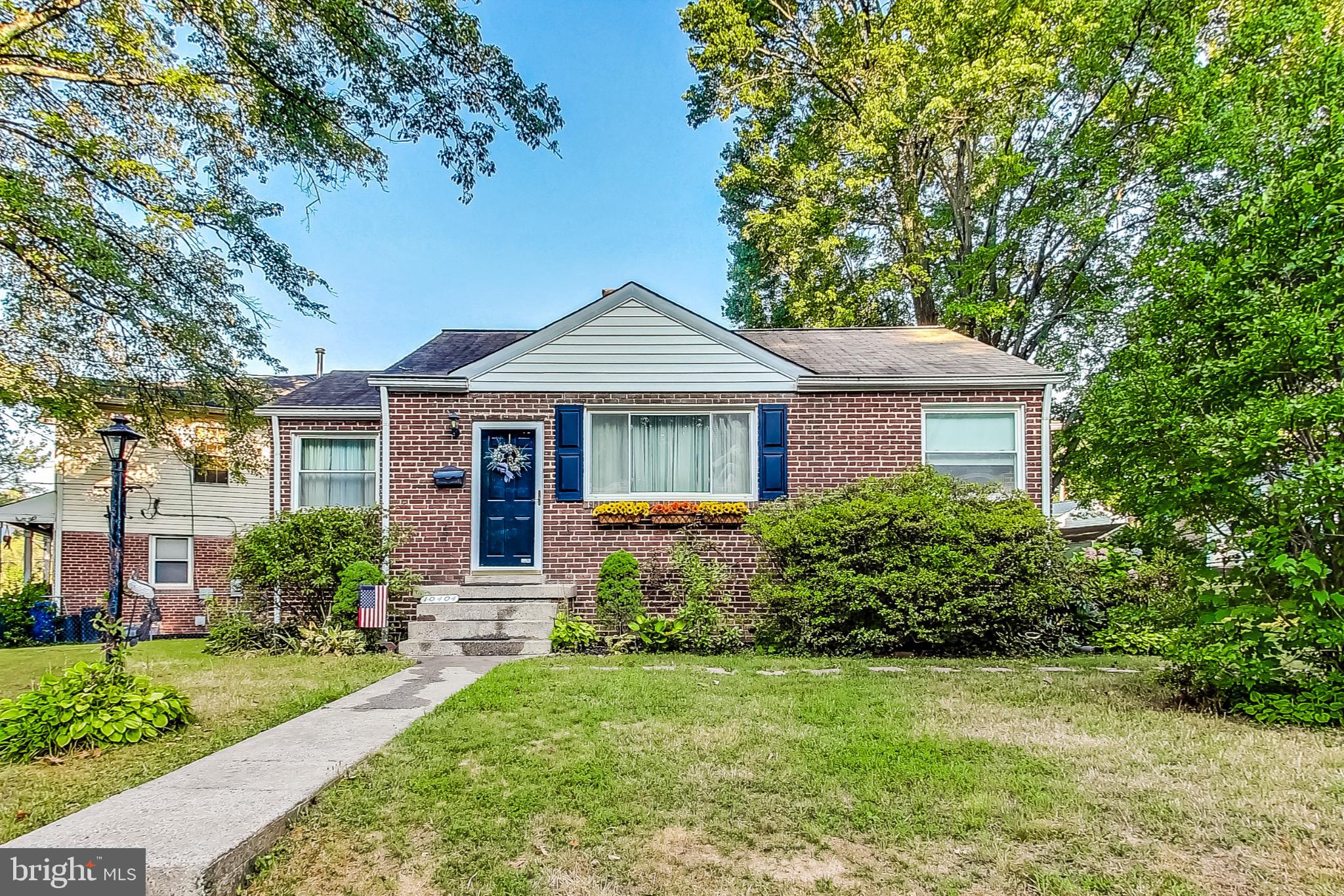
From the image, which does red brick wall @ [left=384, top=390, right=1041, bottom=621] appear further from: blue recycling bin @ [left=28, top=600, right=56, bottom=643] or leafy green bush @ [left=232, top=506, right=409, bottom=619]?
blue recycling bin @ [left=28, top=600, right=56, bottom=643]

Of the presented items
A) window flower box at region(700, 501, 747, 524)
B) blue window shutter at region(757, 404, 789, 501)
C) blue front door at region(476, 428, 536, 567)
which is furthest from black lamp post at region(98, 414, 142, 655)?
blue window shutter at region(757, 404, 789, 501)

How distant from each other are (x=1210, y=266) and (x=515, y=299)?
19.4m

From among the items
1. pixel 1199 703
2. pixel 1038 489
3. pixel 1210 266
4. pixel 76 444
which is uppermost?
pixel 1210 266

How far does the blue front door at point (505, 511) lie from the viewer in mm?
8312

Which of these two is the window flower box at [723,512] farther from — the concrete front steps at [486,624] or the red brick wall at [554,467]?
the concrete front steps at [486,624]

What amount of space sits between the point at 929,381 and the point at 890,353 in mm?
1361

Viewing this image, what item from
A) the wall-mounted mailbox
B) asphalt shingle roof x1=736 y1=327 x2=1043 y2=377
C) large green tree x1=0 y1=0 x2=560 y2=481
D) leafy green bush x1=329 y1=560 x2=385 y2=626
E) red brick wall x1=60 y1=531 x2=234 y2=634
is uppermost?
large green tree x1=0 y1=0 x2=560 y2=481

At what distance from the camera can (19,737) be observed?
3666 millimetres

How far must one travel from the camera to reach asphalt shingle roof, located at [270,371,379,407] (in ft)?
29.3

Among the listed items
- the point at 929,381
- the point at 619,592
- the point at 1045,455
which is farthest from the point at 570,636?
the point at 1045,455

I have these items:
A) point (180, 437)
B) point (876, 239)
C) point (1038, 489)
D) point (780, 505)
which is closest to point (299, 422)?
point (180, 437)

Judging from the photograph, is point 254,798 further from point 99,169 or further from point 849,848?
point 99,169

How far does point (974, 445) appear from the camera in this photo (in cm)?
842

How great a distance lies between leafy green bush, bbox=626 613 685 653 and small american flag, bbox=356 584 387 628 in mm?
2980
